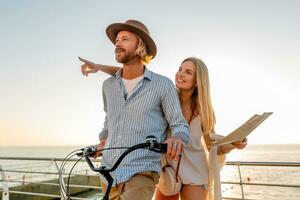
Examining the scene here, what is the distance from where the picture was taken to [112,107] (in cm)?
203

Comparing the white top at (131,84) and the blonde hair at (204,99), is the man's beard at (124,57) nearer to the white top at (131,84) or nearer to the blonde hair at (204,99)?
the white top at (131,84)

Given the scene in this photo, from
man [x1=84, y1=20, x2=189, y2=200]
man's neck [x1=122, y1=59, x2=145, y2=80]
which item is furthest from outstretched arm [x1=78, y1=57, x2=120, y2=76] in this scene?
man's neck [x1=122, y1=59, x2=145, y2=80]

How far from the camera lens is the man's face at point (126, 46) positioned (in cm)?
197

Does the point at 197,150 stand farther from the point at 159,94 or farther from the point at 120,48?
the point at 120,48

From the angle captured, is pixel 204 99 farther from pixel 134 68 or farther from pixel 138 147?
pixel 138 147

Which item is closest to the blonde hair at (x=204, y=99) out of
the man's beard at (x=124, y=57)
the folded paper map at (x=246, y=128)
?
the folded paper map at (x=246, y=128)

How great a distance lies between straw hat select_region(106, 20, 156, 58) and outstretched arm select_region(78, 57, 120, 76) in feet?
0.89

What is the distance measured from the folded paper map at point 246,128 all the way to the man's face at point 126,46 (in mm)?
791

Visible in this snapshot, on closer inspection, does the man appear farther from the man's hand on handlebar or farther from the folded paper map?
the folded paper map

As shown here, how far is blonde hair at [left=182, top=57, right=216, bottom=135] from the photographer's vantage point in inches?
91.7

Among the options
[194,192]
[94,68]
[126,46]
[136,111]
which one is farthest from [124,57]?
[194,192]

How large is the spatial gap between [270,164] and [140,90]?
63.6 inches

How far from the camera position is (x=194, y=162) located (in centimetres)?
231

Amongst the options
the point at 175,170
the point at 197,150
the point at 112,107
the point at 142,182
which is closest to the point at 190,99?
the point at 197,150
